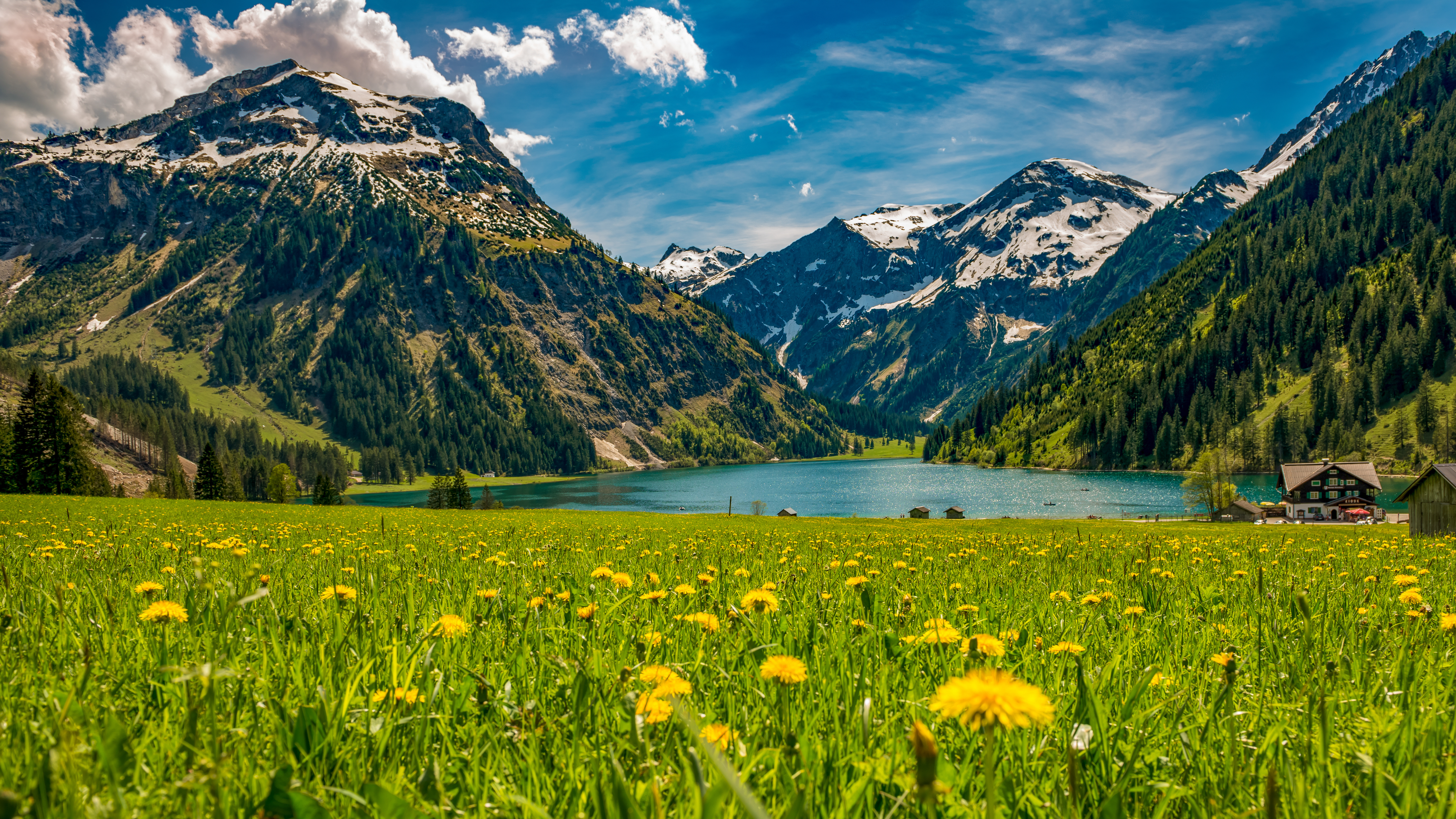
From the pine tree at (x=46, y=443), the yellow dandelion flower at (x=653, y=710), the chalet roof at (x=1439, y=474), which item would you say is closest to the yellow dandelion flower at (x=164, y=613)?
the yellow dandelion flower at (x=653, y=710)

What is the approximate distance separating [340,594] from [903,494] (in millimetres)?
126398

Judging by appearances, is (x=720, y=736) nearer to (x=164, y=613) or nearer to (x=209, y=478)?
(x=164, y=613)

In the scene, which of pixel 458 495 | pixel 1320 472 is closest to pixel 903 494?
pixel 1320 472

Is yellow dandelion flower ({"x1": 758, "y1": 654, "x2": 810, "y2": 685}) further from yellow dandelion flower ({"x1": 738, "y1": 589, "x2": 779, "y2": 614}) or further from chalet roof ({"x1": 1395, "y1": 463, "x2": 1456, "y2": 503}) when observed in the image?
chalet roof ({"x1": 1395, "y1": 463, "x2": 1456, "y2": 503})

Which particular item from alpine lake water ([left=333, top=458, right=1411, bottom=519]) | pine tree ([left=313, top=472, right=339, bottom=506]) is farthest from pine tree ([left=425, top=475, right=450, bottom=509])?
alpine lake water ([left=333, top=458, right=1411, bottom=519])

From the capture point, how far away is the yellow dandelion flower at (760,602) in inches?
108

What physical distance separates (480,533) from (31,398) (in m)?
77.4

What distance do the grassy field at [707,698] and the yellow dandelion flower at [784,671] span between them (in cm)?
1

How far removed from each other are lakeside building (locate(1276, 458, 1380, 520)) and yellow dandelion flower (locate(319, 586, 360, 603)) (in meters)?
99.1

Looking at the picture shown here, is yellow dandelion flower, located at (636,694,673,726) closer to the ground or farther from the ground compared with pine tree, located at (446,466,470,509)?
farther from the ground

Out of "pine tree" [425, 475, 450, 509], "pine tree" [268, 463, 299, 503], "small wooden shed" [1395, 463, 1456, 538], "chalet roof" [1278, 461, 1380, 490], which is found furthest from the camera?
"pine tree" [268, 463, 299, 503]

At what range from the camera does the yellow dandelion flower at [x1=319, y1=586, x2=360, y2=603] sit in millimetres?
3299

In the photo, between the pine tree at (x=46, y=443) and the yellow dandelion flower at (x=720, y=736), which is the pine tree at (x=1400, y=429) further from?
the pine tree at (x=46, y=443)

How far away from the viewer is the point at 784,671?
1708 millimetres
